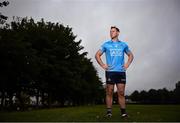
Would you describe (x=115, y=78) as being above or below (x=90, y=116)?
above

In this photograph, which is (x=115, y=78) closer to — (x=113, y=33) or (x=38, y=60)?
(x=113, y=33)

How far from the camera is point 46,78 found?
5078 cm

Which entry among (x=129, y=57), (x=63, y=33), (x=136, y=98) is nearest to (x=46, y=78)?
(x=63, y=33)

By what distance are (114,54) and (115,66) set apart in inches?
13.5

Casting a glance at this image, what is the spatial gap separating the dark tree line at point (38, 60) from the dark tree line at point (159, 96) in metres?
14.9

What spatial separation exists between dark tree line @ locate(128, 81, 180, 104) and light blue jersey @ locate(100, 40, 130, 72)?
33865mm

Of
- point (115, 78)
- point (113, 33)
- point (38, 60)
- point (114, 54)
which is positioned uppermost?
point (38, 60)

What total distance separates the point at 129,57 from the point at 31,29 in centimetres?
4209

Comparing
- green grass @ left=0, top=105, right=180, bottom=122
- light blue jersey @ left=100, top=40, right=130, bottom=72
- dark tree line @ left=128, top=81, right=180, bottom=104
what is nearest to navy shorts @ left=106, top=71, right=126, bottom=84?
light blue jersey @ left=100, top=40, right=130, bottom=72

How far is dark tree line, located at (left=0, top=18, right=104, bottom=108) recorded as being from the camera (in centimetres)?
4009

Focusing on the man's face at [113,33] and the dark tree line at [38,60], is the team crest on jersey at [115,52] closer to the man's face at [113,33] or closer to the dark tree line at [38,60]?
the man's face at [113,33]

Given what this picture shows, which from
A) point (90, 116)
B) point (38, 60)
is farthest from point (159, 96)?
point (90, 116)

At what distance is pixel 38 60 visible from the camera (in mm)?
45750

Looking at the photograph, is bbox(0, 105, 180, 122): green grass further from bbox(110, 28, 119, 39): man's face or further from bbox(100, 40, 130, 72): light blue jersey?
bbox(110, 28, 119, 39): man's face
